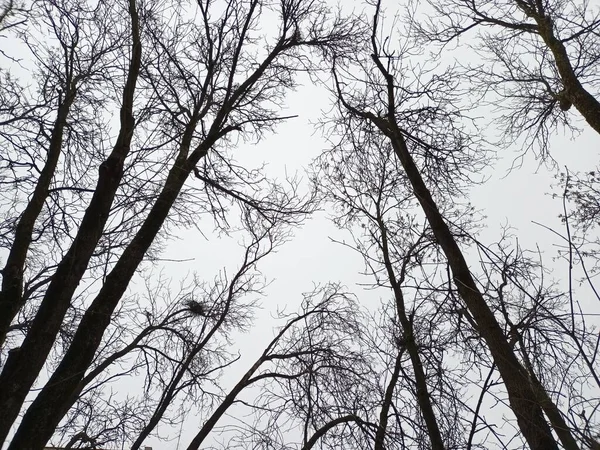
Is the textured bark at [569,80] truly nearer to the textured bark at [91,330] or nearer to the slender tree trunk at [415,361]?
the slender tree trunk at [415,361]

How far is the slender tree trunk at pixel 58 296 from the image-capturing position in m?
3.32

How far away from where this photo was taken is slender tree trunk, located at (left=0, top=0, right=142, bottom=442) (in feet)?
10.9

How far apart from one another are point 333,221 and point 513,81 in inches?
149

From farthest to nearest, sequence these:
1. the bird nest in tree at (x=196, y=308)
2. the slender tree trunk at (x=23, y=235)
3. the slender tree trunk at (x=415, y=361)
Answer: the bird nest in tree at (x=196, y=308) → the slender tree trunk at (x=23, y=235) → the slender tree trunk at (x=415, y=361)

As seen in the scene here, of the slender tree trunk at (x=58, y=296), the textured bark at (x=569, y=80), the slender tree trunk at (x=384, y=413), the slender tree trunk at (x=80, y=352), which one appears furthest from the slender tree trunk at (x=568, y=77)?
the slender tree trunk at (x=58, y=296)

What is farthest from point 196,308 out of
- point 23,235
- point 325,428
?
point 23,235

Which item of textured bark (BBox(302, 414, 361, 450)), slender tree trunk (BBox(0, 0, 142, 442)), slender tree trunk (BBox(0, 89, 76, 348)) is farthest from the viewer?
textured bark (BBox(302, 414, 361, 450))

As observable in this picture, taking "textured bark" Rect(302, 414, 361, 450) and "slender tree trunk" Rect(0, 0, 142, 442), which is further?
"textured bark" Rect(302, 414, 361, 450)

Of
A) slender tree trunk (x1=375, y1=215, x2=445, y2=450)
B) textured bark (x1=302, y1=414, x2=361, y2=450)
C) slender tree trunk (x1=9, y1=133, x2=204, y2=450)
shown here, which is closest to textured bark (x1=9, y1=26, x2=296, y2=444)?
slender tree trunk (x1=9, y1=133, x2=204, y2=450)

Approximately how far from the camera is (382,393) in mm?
4469

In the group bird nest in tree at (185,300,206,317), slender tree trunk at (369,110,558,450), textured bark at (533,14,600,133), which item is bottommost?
slender tree trunk at (369,110,558,450)

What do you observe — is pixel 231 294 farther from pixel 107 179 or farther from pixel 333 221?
pixel 107 179

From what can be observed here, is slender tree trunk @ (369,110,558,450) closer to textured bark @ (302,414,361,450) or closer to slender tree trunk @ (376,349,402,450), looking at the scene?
slender tree trunk @ (376,349,402,450)

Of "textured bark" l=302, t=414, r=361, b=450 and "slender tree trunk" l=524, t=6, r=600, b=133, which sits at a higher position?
"slender tree trunk" l=524, t=6, r=600, b=133
